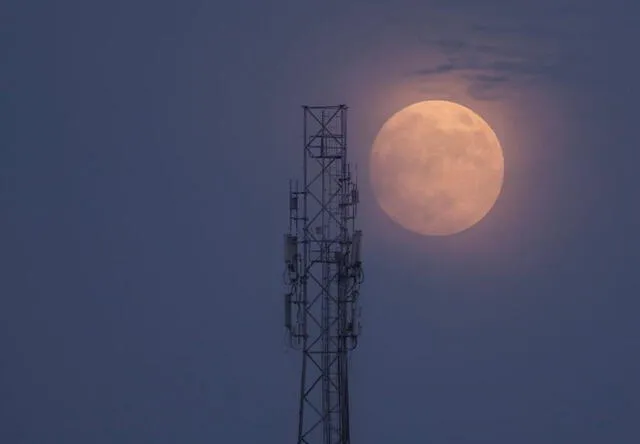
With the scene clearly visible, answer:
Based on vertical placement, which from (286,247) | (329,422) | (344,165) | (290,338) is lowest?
(329,422)

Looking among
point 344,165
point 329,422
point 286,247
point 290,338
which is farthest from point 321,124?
point 329,422

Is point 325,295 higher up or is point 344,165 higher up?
point 344,165

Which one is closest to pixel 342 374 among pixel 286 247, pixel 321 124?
pixel 286 247

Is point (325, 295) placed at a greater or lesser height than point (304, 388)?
greater

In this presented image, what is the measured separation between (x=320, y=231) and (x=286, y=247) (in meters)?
0.67

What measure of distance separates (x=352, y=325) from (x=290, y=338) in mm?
1104

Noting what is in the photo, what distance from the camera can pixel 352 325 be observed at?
22.9 meters

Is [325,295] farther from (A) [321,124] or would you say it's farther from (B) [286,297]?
(A) [321,124]

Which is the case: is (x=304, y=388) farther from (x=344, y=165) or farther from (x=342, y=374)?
(x=344, y=165)

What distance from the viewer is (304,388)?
23.1 m

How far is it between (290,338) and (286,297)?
2.36 ft

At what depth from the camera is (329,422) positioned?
77.5 ft

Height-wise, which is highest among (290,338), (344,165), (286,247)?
(344,165)

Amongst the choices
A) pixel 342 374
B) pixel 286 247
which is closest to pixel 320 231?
pixel 286 247
